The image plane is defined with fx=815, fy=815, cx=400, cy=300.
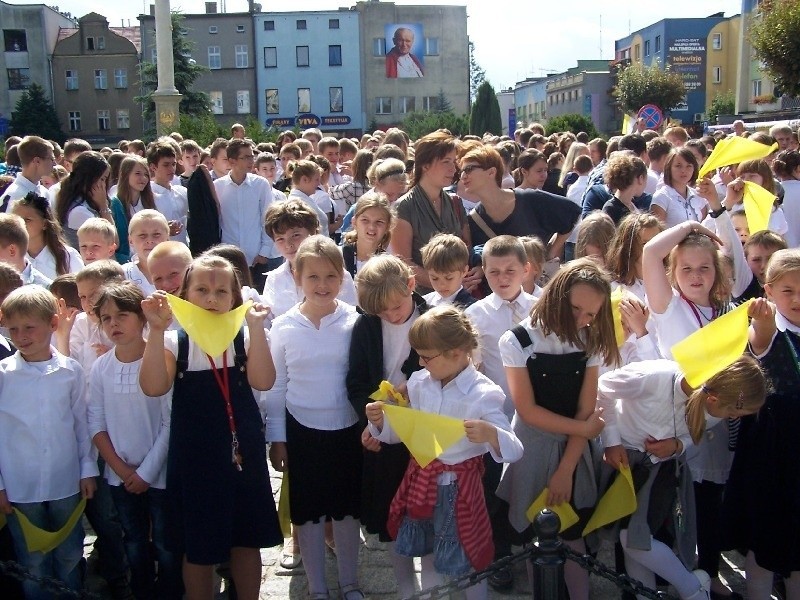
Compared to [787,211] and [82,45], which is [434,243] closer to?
[787,211]

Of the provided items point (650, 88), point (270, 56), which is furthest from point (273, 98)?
point (650, 88)

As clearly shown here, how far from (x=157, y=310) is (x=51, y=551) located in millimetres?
1319

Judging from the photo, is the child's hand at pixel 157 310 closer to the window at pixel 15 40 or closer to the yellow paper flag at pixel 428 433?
the yellow paper flag at pixel 428 433

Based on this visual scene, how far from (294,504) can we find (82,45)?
6205cm

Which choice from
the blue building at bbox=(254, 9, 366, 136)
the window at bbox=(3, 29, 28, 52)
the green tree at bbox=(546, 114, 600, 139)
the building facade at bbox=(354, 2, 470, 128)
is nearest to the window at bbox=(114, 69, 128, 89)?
the window at bbox=(3, 29, 28, 52)

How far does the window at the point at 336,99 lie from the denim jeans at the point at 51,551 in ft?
193

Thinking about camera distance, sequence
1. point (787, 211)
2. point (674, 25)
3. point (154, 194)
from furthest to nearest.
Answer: point (674, 25) < point (154, 194) < point (787, 211)

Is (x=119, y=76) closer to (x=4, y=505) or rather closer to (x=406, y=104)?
(x=406, y=104)

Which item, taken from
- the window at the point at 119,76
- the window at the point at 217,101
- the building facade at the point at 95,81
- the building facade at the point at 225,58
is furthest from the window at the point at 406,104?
the window at the point at 119,76

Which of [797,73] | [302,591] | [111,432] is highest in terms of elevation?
[797,73]

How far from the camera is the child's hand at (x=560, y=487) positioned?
348 cm

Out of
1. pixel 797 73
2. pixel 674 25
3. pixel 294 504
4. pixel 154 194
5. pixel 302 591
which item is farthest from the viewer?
pixel 674 25

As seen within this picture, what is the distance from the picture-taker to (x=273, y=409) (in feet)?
12.6

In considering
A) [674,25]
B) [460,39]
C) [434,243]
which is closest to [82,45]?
Answer: [460,39]
